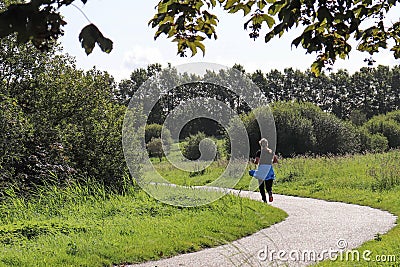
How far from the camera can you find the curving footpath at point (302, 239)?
7355 millimetres

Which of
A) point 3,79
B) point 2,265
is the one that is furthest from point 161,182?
point 2,265

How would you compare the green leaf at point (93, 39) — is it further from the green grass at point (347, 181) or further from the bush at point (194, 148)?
the bush at point (194, 148)

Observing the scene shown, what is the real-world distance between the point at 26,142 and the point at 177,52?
999 centimetres

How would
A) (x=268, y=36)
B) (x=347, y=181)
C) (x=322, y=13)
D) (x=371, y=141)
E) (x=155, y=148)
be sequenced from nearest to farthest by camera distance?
(x=322, y=13) < (x=268, y=36) < (x=347, y=181) < (x=155, y=148) < (x=371, y=141)

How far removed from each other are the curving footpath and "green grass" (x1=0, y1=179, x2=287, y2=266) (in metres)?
0.34

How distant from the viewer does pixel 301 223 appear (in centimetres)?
1096

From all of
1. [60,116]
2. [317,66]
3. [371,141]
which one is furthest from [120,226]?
[371,141]

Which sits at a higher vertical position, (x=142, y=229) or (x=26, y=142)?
(x=26, y=142)

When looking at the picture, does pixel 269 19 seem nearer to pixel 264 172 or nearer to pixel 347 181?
pixel 264 172

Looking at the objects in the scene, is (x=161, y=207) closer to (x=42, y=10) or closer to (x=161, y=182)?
(x=161, y=182)

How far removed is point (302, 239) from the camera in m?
8.97

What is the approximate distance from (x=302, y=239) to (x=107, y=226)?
11.3 feet

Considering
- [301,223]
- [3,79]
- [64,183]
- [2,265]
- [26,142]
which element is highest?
[3,79]

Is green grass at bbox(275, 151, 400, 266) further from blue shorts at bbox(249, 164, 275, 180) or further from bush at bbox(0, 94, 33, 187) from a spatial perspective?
bush at bbox(0, 94, 33, 187)
